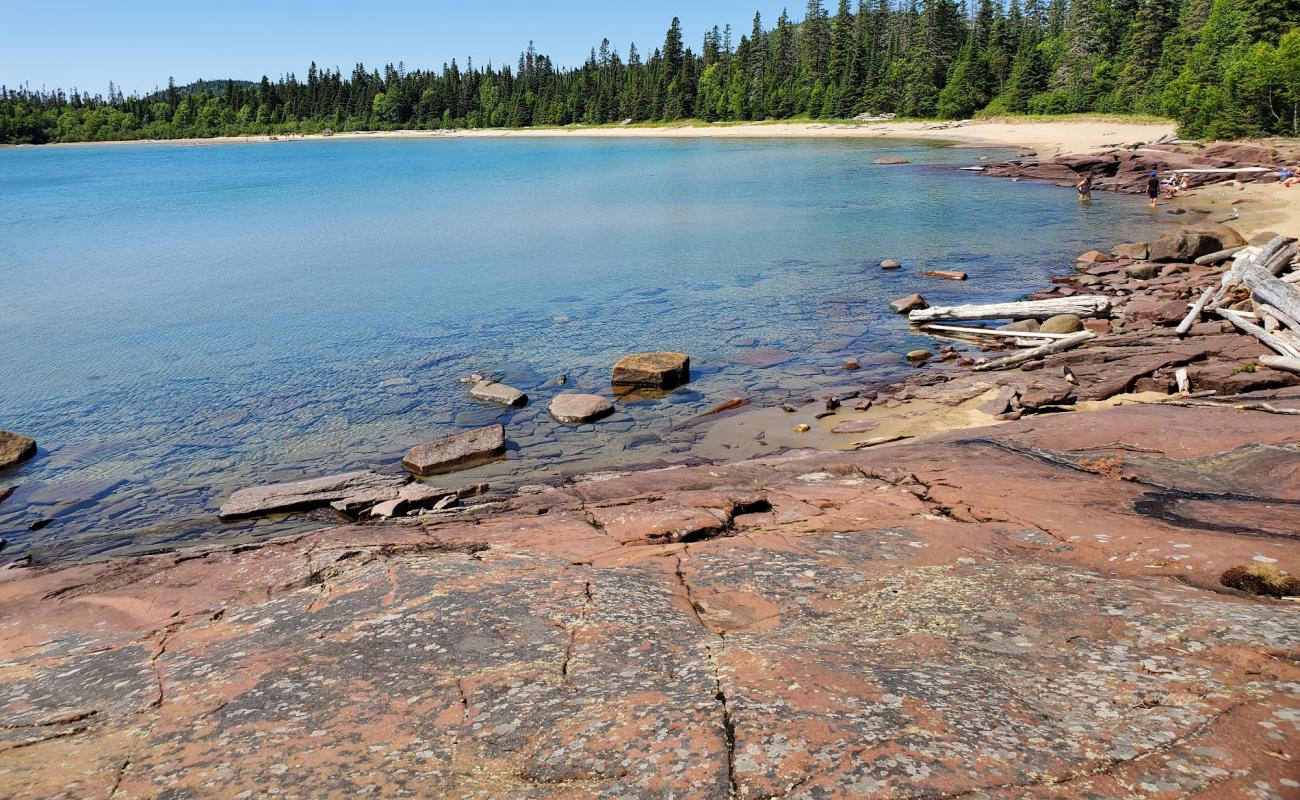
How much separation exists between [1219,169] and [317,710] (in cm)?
5073

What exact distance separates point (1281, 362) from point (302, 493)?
1631 centimetres

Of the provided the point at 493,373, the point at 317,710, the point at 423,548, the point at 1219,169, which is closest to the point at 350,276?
the point at 493,373

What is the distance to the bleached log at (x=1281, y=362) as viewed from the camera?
13.3 meters

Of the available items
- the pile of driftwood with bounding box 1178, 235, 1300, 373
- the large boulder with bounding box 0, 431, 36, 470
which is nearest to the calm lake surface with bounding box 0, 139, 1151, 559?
the large boulder with bounding box 0, 431, 36, 470

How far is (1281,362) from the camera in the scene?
13445 millimetres

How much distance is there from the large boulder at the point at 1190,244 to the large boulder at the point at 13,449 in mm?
30211

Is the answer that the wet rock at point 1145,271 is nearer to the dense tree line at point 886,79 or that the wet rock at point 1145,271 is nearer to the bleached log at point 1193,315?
the bleached log at point 1193,315

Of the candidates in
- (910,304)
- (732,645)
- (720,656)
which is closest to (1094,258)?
(910,304)

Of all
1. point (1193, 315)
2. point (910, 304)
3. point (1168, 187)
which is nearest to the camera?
point (1193, 315)

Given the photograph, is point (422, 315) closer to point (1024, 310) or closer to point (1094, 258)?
point (1024, 310)

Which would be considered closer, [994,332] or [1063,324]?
[1063,324]

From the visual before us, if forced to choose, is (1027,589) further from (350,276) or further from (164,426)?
(350,276)

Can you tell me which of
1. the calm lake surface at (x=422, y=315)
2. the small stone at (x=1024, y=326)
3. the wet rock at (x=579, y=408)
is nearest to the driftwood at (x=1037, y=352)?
the small stone at (x=1024, y=326)

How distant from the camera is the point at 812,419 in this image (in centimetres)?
1533
